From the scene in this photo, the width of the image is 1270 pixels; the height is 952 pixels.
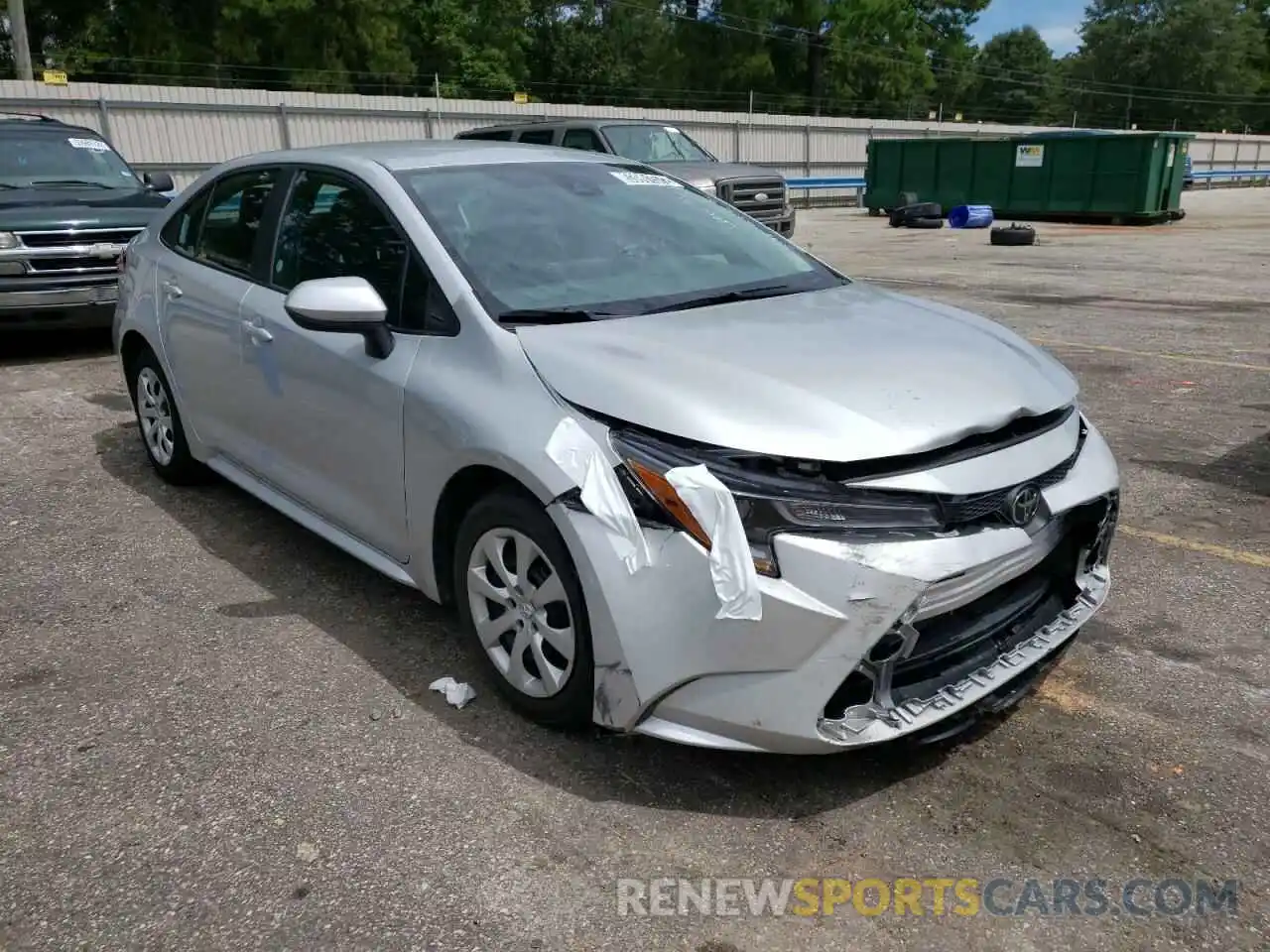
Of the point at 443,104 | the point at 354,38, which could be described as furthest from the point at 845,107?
the point at 443,104

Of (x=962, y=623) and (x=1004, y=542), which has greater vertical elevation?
(x=1004, y=542)

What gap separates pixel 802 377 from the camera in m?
2.77

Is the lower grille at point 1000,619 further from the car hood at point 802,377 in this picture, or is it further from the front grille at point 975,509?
the car hood at point 802,377

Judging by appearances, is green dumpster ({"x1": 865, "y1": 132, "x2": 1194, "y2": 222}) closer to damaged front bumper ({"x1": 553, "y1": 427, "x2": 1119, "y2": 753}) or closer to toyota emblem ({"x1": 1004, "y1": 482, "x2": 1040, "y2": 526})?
toyota emblem ({"x1": 1004, "y1": 482, "x2": 1040, "y2": 526})

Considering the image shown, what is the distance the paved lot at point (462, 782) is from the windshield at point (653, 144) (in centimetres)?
1045

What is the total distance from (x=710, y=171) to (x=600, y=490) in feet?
40.0

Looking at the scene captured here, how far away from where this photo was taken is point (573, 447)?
2.69 meters

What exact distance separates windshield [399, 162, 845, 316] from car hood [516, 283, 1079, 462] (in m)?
0.23

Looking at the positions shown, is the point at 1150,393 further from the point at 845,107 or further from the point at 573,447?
the point at 845,107

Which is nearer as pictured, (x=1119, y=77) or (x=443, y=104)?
(x=443, y=104)

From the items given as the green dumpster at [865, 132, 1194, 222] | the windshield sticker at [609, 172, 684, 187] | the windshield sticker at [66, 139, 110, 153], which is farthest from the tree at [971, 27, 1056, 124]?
the windshield sticker at [609, 172, 684, 187]

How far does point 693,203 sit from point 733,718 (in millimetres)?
2360

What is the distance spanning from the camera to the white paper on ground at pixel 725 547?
2432mm

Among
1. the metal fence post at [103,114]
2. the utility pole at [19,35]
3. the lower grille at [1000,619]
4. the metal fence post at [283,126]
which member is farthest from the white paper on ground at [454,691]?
the metal fence post at [283,126]
